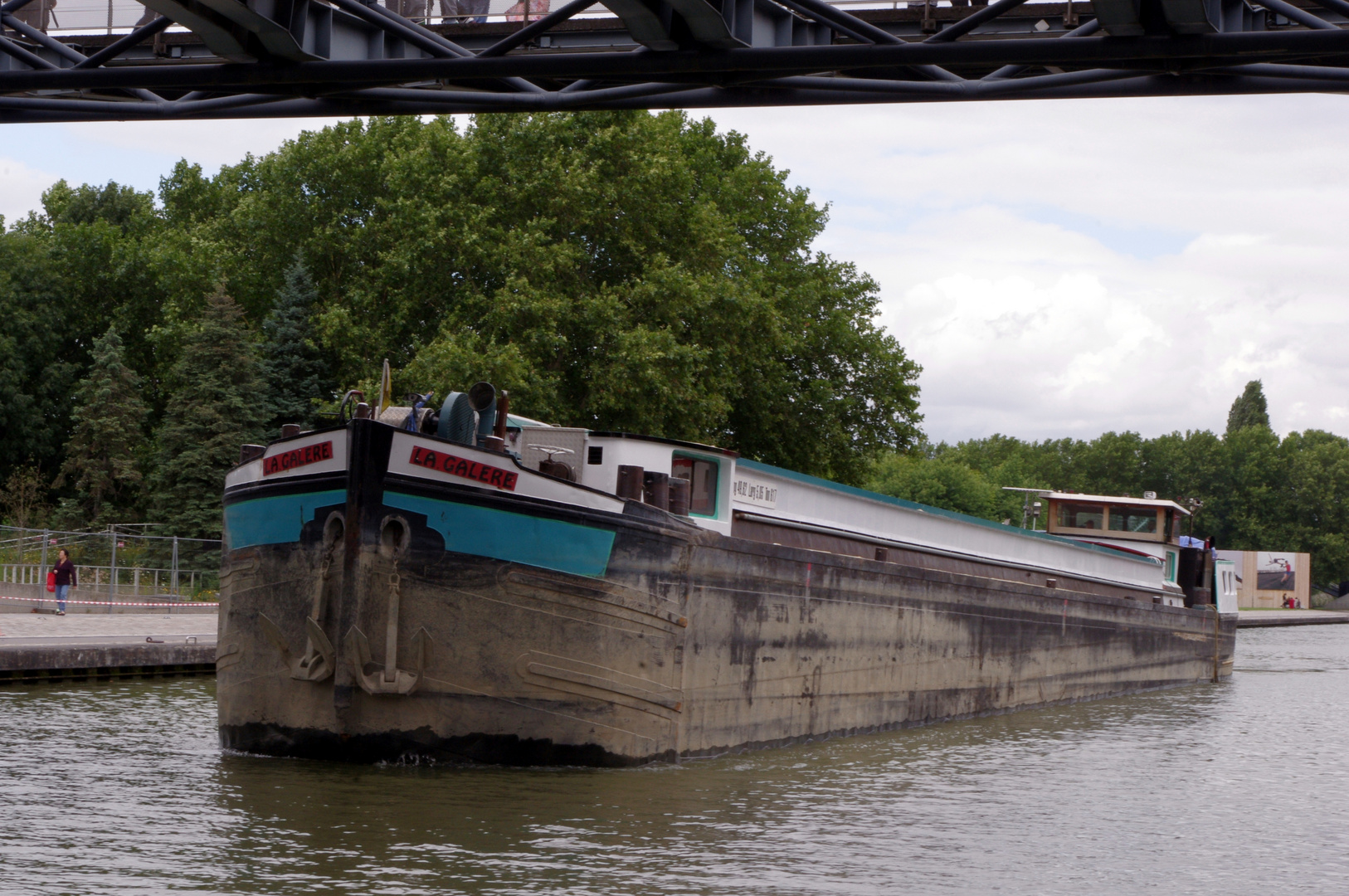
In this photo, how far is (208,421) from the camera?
40.0 metres

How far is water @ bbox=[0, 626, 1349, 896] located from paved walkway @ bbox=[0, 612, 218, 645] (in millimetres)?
3672

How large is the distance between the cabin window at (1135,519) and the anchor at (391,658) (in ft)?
82.4

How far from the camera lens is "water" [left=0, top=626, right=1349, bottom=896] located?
1000 cm

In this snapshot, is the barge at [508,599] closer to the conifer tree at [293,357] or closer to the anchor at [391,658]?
the anchor at [391,658]

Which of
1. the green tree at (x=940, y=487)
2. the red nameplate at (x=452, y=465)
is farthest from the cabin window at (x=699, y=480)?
the green tree at (x=940, y=487)

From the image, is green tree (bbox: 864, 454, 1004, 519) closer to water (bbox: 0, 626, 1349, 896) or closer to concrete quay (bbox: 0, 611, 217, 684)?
concrete quay (bbox: 0, 611, 217, 684)

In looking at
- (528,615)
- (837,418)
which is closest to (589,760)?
(528,615)

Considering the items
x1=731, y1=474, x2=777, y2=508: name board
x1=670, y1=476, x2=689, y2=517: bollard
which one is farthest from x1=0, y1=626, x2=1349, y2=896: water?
x1=731, y1=474, x2=777, y2=508: name board

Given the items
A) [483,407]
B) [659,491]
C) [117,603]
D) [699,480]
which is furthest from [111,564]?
[659,491]

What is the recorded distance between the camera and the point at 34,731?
15484mm

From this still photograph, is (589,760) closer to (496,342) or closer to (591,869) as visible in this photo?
(591,869)

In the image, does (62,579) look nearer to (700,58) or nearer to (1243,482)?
(700,58)

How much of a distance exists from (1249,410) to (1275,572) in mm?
37506

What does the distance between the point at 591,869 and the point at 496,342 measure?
85.6 ft
